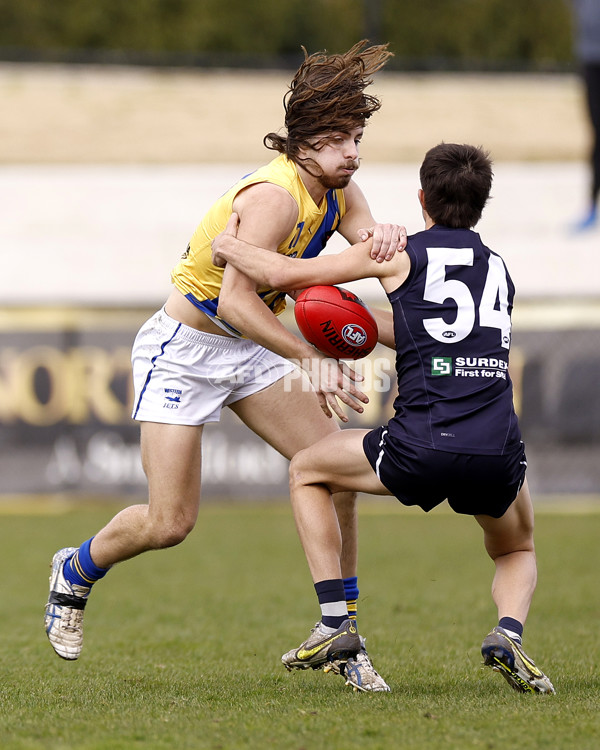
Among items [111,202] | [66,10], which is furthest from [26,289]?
[66,10]

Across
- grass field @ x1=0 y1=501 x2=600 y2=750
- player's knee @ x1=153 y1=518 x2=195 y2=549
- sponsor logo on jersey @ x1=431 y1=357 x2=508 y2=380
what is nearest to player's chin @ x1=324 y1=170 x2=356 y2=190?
sponsor logo on jersey @ x1=431 y1=357 x2=508 y2=380

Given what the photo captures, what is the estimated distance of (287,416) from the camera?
490 cm

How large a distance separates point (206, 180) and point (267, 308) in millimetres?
21949

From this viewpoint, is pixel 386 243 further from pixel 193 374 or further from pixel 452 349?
pixel 193 374

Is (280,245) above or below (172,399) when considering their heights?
above

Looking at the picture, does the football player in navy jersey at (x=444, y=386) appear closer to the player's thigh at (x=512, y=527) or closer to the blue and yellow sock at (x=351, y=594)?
the player's thigh at (x=512, y=527)

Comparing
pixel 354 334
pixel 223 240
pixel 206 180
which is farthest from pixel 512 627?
pixel 206 180

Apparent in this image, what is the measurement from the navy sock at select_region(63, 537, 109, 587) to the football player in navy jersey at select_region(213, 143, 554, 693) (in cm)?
106

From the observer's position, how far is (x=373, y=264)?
4.18 meters

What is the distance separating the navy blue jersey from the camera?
160 inches

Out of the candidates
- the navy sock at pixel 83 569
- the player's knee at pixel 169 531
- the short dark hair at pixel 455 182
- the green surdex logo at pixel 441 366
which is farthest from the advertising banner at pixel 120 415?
the green surdex logo at pixel 441 366

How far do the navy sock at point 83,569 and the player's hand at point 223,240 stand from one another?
52.3 inches

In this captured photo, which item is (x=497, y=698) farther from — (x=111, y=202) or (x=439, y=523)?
(x=111, y=202)

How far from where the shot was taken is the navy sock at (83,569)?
494 centimetres
